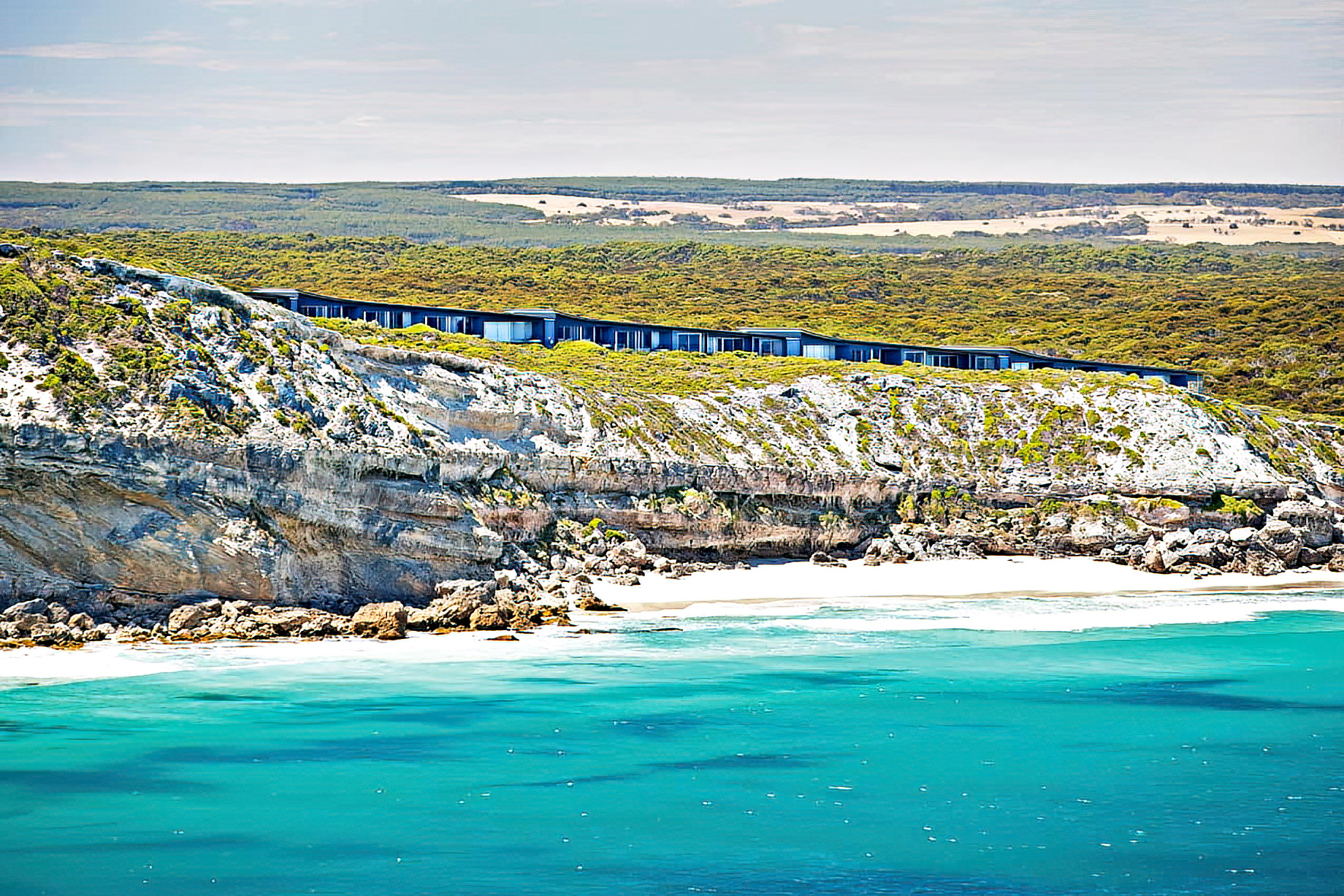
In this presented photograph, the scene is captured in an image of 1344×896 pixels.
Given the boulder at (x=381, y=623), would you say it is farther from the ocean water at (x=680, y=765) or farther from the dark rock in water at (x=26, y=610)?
the dark rock in water at (x=26, y=610)

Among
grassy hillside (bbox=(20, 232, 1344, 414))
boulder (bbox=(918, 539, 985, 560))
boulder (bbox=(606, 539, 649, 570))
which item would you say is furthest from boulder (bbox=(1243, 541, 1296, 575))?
grassy hillside (bbox=(20, 232, 1344, 414))

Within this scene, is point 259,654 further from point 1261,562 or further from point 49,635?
point 1261,562

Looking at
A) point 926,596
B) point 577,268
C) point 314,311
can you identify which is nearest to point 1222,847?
point 926,596

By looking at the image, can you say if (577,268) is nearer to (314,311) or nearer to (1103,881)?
(314,311)

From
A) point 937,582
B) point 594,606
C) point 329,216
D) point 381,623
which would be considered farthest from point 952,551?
point 329,216

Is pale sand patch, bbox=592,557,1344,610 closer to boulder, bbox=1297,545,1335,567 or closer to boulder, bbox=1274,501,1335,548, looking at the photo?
boulder, bbox=1297,545,1335,567

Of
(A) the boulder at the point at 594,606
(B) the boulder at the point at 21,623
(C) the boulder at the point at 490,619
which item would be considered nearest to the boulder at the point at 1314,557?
(A) the boulder at the point at 594,606
